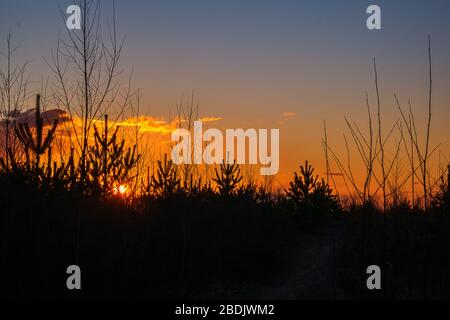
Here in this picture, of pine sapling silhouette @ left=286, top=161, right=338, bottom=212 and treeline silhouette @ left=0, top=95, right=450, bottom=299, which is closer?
treeline silhouette @ left=0, top=95, right=450, bottom=299

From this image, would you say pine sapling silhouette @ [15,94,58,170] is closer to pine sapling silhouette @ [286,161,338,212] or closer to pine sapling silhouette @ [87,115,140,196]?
pine sapling silhouette @ [87,115,140,196]

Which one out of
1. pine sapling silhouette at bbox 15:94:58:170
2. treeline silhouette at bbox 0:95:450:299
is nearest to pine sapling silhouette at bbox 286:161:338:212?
treeline silhouette at bbox 0:95:450:299

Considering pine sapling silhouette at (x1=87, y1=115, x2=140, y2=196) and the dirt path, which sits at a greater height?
pine sapling silhouette at (x1=87, y1=115, x2=140, y2=196)

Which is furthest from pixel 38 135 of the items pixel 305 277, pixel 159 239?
pixel 305 277

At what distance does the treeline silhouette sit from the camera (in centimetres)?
824

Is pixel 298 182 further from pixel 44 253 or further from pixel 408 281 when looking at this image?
pixel 44 253

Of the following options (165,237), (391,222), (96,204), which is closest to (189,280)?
(165,237)

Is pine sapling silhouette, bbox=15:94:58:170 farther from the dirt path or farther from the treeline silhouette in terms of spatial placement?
the dirt path

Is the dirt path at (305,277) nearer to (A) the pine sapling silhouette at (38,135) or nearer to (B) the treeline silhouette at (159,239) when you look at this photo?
(B) the treeline silhouette at (159,239)

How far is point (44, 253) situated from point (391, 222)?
29.2ft

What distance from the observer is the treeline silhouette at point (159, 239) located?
824 cm

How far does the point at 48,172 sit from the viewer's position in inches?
414

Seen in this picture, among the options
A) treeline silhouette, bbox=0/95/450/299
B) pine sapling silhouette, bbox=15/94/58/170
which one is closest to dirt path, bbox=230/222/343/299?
treeline silhouette, bbox=0/95/450/299

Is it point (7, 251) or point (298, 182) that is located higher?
point (298, 182)
